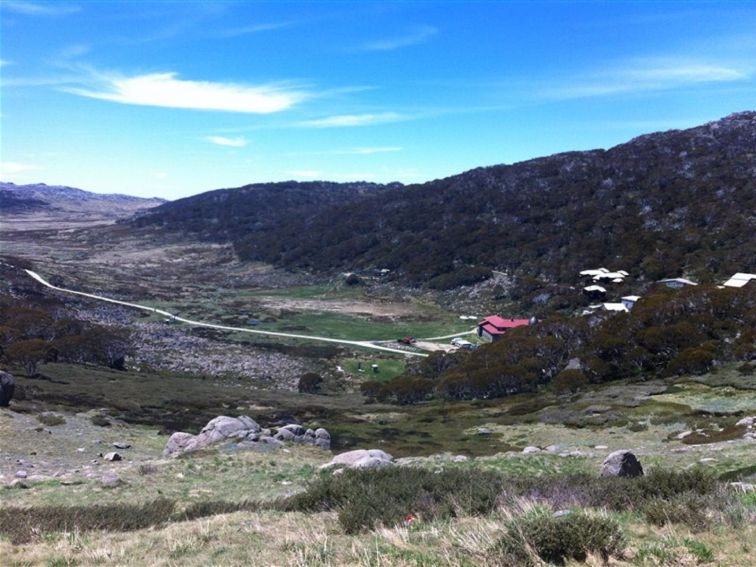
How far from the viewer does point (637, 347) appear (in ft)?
165

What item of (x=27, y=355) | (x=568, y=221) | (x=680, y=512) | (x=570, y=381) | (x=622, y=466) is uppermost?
(x=568, y=221)

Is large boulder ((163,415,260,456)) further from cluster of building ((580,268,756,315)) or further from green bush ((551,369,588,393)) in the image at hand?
cluster of building ((580,268,756,315))

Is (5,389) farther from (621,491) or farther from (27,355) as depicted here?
(621,491)

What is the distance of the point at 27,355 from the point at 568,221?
377 ft

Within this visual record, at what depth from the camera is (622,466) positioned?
1543 cm

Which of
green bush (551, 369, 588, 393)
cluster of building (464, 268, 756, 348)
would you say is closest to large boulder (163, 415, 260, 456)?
green bush (551, 369, 588, 393)

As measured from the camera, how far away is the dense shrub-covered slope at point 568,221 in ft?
338

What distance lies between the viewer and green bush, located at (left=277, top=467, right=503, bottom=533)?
10.3m

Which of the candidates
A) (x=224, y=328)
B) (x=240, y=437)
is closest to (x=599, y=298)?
(x=224, y=328)

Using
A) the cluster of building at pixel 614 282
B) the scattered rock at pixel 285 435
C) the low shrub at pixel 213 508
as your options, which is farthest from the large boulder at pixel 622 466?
the cluster of building at pixel 614 282

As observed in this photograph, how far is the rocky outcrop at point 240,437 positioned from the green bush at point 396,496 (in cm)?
1415

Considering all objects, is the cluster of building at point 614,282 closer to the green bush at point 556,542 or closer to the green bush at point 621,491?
the green bush at point 621,491

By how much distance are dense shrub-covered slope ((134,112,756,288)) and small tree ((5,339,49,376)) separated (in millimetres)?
83595

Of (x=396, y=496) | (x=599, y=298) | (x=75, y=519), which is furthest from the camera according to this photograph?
(x=599, y=298)
